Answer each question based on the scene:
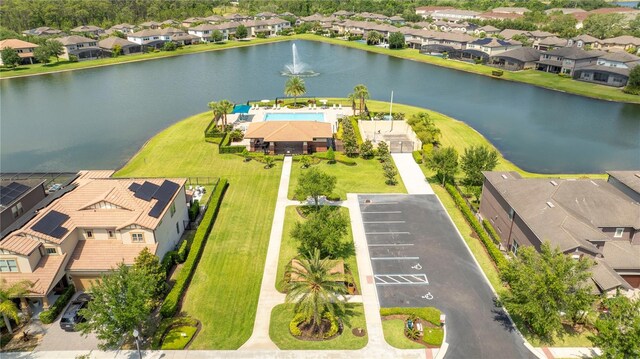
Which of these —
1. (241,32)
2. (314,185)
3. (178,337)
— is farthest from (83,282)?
(241,32)

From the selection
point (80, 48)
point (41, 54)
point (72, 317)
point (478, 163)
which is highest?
point (80, 48)

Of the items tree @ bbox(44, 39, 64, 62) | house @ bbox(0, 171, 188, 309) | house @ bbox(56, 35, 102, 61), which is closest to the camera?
house @ bbox(0, 171, 188, 309)

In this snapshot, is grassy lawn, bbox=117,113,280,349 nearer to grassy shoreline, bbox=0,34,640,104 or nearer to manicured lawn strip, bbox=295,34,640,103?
grassy shoreline, bbox=0,34,640,104

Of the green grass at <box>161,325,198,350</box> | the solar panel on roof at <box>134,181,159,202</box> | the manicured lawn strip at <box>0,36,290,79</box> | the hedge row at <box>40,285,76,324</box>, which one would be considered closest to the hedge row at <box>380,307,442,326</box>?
the green grass at <box>161,325,198,350</box>

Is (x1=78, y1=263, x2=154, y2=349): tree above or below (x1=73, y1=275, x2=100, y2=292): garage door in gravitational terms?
above

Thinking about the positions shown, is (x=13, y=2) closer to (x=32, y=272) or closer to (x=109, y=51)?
(x=109, y=51)

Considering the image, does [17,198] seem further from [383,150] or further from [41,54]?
[41,54]
